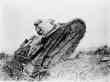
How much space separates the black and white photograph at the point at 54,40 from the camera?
937 millimetres

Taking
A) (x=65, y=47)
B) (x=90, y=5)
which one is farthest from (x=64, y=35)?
(x=90, y=5)

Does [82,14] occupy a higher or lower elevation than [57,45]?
higher

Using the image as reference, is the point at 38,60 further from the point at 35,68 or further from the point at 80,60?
the point at 80,60

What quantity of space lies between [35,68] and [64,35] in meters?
0.17

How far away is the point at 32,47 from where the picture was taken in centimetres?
95

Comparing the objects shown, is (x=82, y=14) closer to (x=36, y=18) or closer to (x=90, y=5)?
(x=90, y=5)

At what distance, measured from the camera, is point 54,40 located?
95cm

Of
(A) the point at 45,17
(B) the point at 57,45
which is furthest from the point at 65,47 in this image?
(A) the point at 45,17

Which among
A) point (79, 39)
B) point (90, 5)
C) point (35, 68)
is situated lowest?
point (35, 68)

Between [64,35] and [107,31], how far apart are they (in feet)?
0.56

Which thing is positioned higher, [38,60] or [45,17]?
[45,17]

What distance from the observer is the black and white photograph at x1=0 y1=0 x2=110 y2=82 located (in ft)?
3.07

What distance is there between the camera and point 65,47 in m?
0.96

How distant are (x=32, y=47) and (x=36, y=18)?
0.11 metres
